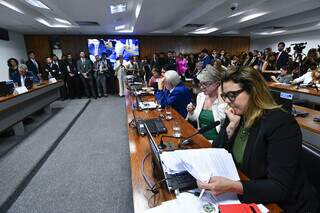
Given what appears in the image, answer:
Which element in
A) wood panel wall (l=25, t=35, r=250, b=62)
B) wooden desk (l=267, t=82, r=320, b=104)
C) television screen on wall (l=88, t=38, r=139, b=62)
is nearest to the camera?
wooden desk (l=267, t=82, r=320, b=104)

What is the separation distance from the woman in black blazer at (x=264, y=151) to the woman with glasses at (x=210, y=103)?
2.54ft

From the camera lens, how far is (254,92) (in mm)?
984

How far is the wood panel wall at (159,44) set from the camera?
8.53 meters

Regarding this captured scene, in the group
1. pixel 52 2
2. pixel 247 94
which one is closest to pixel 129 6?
pixel 52 2

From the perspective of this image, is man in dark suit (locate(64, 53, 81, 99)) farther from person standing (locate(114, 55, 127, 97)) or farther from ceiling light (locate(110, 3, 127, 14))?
ceiling light (locate(110, 3, 127, 14))

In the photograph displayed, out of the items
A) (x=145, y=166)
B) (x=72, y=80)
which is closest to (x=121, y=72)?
(x=72, y=80)

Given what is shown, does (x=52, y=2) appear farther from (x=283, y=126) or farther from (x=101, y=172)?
(x=283, y=126)

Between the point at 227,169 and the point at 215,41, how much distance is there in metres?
10.9

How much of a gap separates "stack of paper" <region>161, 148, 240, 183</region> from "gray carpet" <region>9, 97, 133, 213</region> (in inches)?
45.7

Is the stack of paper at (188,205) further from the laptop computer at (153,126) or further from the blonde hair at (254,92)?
the laptop computer at (153,126)

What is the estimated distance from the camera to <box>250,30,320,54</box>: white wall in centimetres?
1070

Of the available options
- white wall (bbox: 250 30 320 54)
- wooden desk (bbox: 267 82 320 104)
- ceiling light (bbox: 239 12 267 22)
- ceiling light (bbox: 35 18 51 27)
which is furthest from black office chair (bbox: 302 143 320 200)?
white wall (bbox: 250 30 320 54)

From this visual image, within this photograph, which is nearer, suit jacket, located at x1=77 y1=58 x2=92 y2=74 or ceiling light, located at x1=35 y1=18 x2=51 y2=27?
ceiling light, located at x1=35 y1=18 x2=51 y2=27

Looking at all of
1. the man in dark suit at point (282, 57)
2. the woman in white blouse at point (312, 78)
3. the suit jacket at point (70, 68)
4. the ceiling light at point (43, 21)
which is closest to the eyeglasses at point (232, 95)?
the woman in white blouse at point (312, 78)
